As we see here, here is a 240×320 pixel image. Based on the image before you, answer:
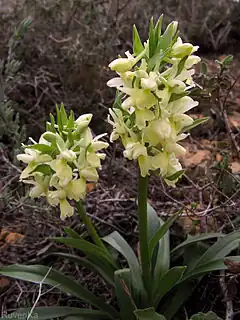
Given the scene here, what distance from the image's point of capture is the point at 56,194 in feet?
4.10

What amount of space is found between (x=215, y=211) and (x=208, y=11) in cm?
208

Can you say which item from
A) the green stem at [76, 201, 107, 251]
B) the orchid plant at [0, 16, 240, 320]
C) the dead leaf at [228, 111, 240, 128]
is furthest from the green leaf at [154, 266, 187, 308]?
the dead leaf at [228, 111, 240, 128]

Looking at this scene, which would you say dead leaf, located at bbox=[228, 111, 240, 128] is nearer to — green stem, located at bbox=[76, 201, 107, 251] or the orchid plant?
the orchid plant

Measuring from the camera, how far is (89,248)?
1447 millimetres

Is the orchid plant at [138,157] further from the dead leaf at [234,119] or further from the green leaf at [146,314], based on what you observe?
the dead leaf at [234,119]

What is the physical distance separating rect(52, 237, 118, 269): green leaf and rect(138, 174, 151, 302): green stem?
14 centimetres

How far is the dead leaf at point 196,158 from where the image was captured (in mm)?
2301

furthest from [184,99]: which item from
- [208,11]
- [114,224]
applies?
[208,11]

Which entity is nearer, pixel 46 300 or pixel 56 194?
pixel 56 194

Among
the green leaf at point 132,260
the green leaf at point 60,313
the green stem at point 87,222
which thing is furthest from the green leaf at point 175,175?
the green leaf at point 60,313

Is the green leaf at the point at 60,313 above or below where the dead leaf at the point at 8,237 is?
above

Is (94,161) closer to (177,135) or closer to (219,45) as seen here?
(177,135)

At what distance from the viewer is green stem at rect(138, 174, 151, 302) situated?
129 centimetres

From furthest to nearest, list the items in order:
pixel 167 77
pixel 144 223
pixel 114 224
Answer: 1. pixel 114 224
2. pixel 144 223
3. pixel 167 77
